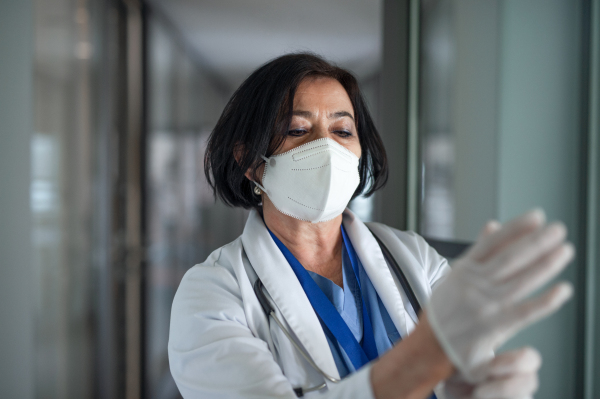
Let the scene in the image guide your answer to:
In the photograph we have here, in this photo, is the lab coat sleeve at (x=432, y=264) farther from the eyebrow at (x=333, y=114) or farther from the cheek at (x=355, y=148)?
the eyebrow at (x=333, y=114)

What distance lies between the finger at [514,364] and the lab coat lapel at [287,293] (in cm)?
41

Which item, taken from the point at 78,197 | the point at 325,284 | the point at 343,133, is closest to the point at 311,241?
the point at 325,284

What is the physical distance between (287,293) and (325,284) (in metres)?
Result: 0.17

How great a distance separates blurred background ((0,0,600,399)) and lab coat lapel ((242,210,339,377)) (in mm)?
856

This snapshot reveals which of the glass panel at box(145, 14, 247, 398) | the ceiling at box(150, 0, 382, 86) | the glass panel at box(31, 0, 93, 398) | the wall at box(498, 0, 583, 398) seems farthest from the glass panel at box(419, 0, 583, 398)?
the glass panel at box(31, 0, 93, 398)

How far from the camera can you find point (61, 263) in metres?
1.87

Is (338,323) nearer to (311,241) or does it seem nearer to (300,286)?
(300,286)

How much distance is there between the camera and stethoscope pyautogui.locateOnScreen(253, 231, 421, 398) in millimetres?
828

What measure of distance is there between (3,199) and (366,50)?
311cm

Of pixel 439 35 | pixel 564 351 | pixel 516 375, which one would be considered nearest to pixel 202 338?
pixel 516 375

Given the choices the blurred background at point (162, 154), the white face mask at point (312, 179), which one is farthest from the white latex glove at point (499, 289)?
the blurred background at point (162, 154)

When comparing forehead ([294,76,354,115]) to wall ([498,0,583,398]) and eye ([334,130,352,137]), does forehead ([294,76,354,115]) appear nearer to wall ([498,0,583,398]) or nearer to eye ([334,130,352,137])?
eye ([334,130,352,137])

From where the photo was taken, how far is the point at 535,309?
44 centimetres

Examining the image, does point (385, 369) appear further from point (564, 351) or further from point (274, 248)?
point (564, 351)
